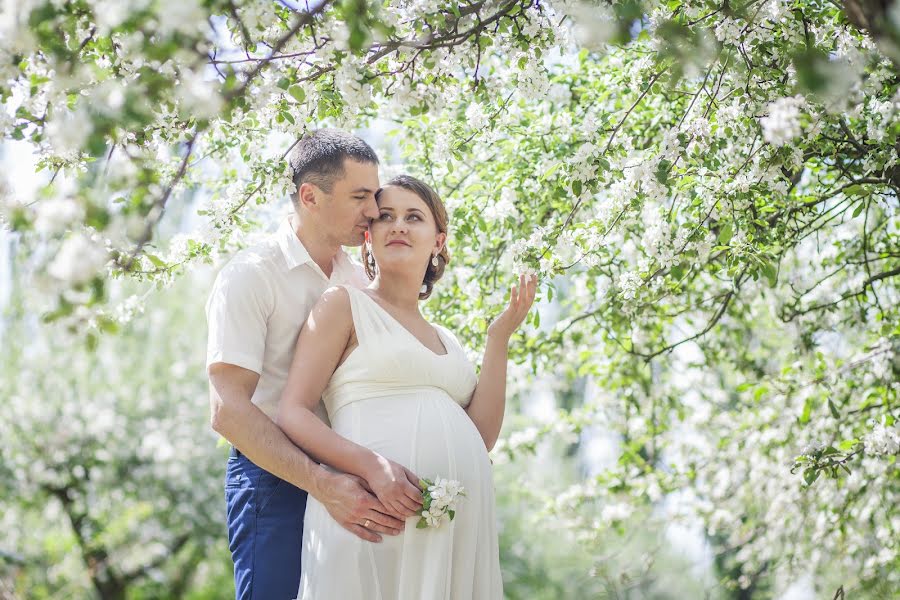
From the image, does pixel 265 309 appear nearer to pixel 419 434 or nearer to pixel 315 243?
pixel 315 243

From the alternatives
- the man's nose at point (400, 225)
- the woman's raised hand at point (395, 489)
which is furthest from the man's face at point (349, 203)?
the woman's raised hand at point (395, 489)

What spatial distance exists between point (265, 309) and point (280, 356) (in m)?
0.17

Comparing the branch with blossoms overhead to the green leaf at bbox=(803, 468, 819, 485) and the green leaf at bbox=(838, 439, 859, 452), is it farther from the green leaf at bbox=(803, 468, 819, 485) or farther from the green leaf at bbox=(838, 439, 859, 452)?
the green leaf at bbox=(838, 439, 859, 452)

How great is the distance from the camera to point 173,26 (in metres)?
1.80

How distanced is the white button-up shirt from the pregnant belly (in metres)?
0.32

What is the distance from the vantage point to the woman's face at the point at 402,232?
3.25 metres

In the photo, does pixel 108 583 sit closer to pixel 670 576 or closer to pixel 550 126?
pixel 670 576

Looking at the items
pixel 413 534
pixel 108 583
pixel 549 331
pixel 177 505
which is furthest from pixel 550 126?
pixel 108 583

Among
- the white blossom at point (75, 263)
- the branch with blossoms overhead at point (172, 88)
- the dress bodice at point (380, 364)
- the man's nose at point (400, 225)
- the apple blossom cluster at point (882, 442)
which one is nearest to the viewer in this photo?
the white blossom at point (75, 263)

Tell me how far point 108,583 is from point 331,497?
1115 cm

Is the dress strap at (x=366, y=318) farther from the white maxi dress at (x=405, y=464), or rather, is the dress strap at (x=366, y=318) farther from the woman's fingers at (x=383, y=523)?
the woman's fingers at (x=383, y=523)

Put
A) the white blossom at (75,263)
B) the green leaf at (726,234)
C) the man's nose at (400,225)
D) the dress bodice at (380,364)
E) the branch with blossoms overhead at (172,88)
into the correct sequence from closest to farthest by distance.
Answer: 1. the white blossom at (75,263)
2. the branch with blossoms overhead at (172,88)
3. the dress bodice at (380,364)
4. the green leaf at (726,234)
5. the man's nose at (400,225)

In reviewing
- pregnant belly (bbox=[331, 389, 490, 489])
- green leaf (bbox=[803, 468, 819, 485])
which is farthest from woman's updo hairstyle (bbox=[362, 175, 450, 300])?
green leaf (bbox=[803, 468, 819, 485])

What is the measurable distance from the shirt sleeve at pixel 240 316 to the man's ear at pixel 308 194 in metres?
0.37
